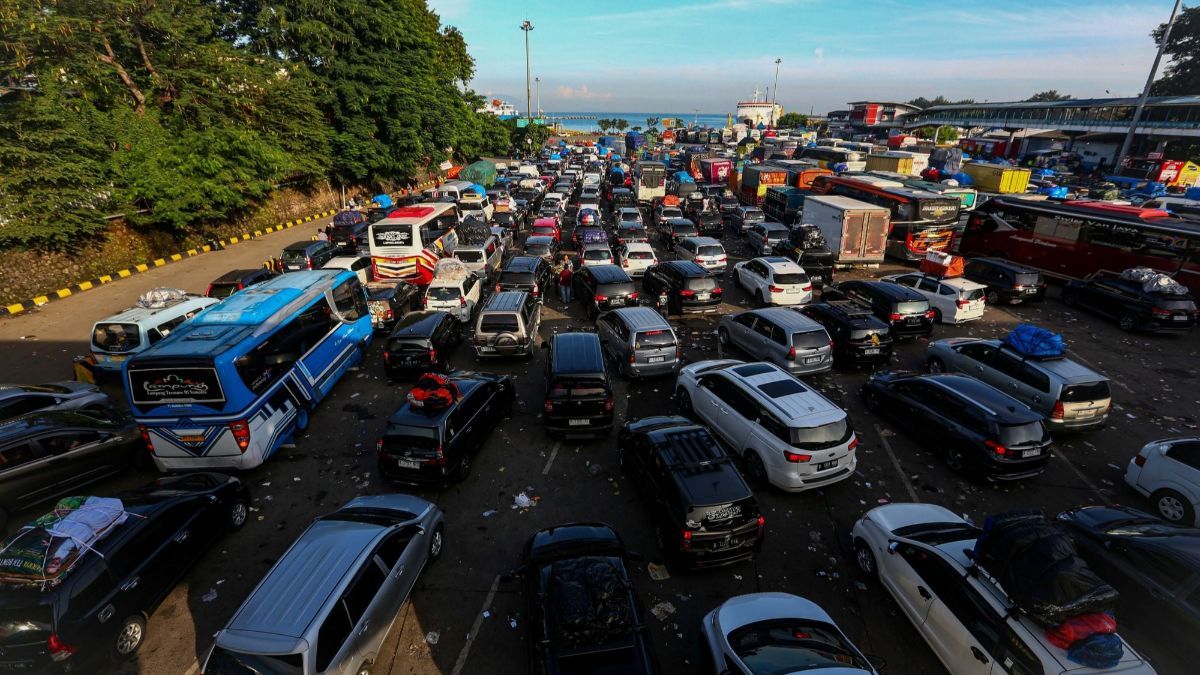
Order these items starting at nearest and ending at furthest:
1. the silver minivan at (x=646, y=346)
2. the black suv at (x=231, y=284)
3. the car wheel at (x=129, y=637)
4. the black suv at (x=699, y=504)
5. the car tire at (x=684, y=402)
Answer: the car wheel at (x=129, y=637)
the black suv at (x=699, y=504)
the car tire at (x=684, y=402)
the silver minivan at (x=646, y=346)
the black suv at (x=231, y=284)

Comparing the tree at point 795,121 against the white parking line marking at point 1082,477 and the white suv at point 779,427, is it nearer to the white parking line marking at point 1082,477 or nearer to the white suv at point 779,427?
the white parking line marking at point 1082,477

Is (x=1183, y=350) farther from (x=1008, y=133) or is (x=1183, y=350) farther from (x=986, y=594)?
(x=1008, y=133)

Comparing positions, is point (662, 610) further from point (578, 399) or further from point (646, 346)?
point (646, 346)

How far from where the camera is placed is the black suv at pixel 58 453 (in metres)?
8.47

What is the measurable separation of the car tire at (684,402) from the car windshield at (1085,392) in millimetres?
7716

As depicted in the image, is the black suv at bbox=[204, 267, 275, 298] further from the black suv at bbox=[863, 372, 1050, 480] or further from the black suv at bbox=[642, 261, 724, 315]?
the black suv at bbox=[863, 372, 1050, 480]

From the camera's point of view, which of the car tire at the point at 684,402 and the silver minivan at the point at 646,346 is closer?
the car tire at the point at 684,402

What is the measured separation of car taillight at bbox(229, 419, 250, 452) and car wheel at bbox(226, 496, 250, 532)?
1.29 meters

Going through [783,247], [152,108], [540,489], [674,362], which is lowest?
[540,489]

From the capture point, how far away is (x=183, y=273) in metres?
22.4

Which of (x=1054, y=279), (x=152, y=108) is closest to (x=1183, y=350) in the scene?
(x=1054, y=279)

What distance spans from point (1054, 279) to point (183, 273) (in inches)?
1496

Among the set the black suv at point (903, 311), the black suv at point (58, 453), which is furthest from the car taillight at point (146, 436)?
the black suv at point (903, 311)

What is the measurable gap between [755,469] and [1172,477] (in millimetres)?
6917
